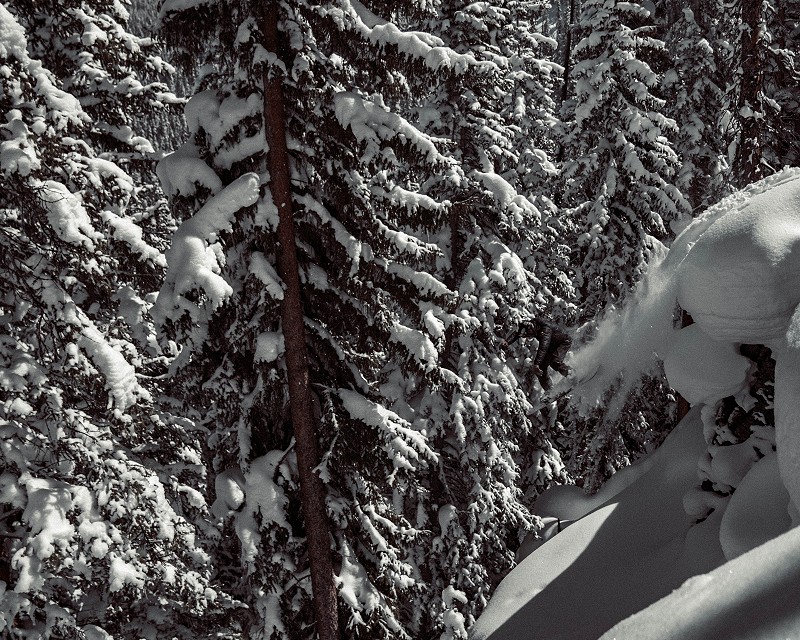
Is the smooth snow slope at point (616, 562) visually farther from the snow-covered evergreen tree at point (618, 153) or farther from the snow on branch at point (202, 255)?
the snow-covered evergreen tree at point (618, 153)

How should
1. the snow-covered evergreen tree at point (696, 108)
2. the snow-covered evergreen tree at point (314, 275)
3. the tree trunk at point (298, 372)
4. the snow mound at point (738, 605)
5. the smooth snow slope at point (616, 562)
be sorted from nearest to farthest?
1. the snow mound at point (738, 605)
2. the smooth snow slope at point (616, 562)
3. the snow-covered evergreen tree at point (314, 275)
4. the tree trunk at point (298, 372)
5. the snow-covered evergreen tree at point (696, 108)

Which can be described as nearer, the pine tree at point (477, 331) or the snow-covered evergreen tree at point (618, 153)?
the pine tree at point (477, 331)

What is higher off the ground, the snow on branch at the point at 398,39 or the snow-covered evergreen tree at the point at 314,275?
the snow on branch at the point at 398,39

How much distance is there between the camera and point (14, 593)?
7191 mm

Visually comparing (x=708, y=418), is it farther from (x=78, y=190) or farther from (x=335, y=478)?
(x=78, y=190)

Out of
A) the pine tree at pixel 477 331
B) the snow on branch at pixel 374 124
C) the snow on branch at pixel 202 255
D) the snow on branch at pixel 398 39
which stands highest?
the snow on branch at pixel 398 39

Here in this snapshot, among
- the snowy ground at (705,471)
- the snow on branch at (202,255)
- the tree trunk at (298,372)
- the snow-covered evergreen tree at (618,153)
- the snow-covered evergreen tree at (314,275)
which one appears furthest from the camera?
the snow-covered evergreen tree at (618,153)

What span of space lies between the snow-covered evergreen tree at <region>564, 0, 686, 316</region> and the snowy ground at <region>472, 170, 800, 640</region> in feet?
29.0

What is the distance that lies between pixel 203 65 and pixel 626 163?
1147 centimetres

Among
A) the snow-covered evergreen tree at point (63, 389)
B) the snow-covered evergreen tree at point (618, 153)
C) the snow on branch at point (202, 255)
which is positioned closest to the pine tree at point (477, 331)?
the snow-covered evergreen tree at point (618, 153)

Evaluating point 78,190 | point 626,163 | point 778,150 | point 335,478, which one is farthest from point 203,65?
point 778,150

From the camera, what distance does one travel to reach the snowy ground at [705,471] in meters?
4.30

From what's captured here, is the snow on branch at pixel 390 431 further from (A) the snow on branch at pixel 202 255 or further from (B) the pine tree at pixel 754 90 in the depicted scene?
(B) the pine tree at pixel 754 90

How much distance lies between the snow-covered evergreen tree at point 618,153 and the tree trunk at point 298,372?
34.7 feet
